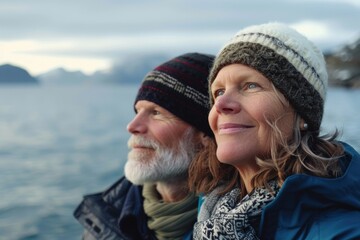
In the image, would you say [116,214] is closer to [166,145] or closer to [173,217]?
[173,217]

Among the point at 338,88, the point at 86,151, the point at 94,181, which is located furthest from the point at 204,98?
the point at 338,88

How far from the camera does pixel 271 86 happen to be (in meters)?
2.07

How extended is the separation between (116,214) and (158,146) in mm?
599

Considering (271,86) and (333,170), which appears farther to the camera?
(271,86)

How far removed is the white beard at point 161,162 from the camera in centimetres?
318

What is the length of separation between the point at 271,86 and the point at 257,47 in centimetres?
18

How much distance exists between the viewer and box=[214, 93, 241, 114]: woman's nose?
2.08 meters

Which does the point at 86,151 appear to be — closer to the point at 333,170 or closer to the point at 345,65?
the point at 333,170

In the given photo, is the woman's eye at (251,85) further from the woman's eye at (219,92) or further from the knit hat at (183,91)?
the knit hat at (183,91)

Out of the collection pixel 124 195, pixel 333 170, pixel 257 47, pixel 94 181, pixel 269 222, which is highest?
pixel 257 47

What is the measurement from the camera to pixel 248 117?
6.74ft

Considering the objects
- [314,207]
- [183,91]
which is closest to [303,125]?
[314,207]

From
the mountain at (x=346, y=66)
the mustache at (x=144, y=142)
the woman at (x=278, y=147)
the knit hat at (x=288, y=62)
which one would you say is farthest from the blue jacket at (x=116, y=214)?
the mountain at (x=346, y=66)

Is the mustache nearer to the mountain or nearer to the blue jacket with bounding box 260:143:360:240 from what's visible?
the blue jacket with bounding box 260:143:360:240
